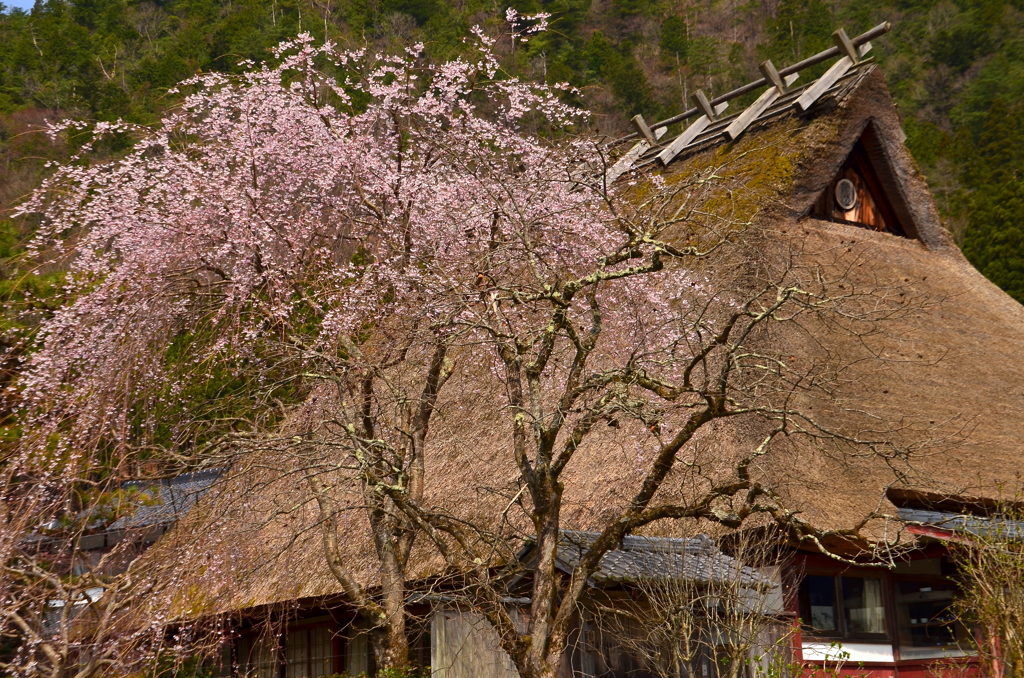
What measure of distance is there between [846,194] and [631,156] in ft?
10.5

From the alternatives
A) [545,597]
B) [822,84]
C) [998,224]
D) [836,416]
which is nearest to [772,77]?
[822,84]

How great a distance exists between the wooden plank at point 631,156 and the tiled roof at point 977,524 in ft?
17.6

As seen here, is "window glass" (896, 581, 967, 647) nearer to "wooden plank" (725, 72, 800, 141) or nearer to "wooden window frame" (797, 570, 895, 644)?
"wooden window frame" (797, 570, 895, 644)

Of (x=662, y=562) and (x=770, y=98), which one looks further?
(x=770, y=98)

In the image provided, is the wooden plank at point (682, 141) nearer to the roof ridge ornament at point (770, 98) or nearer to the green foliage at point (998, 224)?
the roof ridge ornament at point (770, 98)

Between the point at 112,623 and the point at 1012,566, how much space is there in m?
7.34

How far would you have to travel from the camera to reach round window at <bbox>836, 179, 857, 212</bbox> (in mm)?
13055

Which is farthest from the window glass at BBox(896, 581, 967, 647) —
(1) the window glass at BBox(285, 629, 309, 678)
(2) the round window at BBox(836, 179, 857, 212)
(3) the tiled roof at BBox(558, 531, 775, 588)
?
(1) the window glass at BBox(285, 629, 309, 678)

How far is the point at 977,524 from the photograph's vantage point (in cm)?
736

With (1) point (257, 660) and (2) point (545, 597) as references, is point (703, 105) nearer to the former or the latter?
(1) point (257, 660)

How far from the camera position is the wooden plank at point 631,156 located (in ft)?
41.0

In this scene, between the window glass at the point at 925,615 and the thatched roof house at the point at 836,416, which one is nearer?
the thatched roof house at the point at 836,416

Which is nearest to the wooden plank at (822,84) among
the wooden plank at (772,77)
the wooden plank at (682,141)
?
the wooden plank at (772,77)

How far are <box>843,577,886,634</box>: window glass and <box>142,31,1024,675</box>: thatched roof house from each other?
0.01 meters
